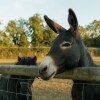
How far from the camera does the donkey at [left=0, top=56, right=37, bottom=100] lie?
548 cm

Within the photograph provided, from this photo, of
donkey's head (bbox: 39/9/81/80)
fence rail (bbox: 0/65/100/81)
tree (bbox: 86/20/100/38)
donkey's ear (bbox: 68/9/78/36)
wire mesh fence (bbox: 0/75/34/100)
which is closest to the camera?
fence rail (bbox: 0/65/100/81)

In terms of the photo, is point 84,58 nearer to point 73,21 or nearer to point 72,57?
point 72,57

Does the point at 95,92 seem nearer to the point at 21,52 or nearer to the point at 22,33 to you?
the point at 21,52

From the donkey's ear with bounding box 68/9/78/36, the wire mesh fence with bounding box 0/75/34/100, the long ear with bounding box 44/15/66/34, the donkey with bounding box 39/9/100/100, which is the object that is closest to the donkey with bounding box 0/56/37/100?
the wire mesh fence with bounding box 0/75/34/100

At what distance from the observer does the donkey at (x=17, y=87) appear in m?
5.48

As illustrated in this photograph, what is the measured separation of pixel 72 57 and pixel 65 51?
12cm

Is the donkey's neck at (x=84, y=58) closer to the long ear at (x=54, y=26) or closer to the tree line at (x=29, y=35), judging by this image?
Answer: the long ear at (x=54, y=26)

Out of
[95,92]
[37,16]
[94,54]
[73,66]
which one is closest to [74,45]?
[73,66]

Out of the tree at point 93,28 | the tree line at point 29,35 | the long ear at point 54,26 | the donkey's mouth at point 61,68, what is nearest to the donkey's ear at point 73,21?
the long ear at point 54,26

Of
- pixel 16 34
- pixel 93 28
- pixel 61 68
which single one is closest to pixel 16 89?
pixel 61 68

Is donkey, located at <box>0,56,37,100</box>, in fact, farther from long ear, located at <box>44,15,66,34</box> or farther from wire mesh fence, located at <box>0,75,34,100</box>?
long ear, located at <box>44,15,66,34</box>

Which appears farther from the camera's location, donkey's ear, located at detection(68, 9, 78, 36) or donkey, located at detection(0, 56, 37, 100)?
donkey, located at detection(0, 56, 37, 100)

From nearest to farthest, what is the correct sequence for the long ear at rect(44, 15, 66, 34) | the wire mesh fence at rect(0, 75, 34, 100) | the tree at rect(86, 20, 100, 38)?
the long ear at rect(44, 15, 66, 34)
the wire mesh fence at rect(0, 75, 34, 100)
the tree at rect(86, 20, 100, 38)

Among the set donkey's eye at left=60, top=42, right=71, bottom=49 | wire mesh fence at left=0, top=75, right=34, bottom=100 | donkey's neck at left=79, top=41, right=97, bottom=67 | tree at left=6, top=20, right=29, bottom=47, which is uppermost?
tree at left=6, top=20, right=29, bottom=47
